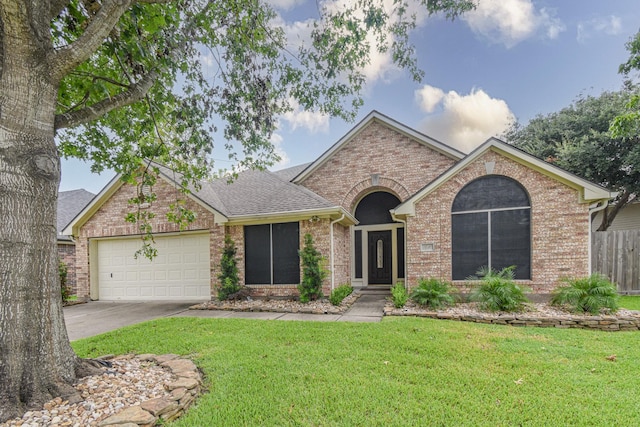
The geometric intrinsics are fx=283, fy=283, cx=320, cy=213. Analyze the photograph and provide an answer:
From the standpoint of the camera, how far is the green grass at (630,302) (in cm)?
743

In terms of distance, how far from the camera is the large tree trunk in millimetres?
2855

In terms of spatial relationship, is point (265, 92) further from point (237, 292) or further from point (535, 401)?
point (535, 401)

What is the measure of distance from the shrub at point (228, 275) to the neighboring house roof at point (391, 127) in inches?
180

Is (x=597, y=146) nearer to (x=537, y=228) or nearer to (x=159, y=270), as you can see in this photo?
(x=537, y=228)

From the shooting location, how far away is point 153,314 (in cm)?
813

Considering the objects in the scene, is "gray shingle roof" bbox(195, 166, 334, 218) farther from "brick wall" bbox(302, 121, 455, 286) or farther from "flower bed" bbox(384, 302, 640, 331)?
"flower bed" bbox(384, 302, 640, 331)

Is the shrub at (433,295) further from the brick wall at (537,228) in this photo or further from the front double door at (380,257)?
the front double door at (380,257)

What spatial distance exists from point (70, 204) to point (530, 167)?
21714 millimetres

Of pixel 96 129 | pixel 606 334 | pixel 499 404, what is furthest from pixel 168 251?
pixel 606 334

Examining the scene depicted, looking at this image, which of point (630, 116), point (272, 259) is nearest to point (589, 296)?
point (630, 116)

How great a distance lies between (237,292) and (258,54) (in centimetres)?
697

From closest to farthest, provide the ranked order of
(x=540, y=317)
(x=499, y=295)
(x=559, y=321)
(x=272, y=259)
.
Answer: (x=559, y=321) → (x=540, y=317) → (x=499, y=295) → (x=272, y=259)

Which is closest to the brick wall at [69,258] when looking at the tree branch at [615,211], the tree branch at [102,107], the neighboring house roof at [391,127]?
the neighboring house roof at [391,127]

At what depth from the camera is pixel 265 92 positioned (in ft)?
22.4
